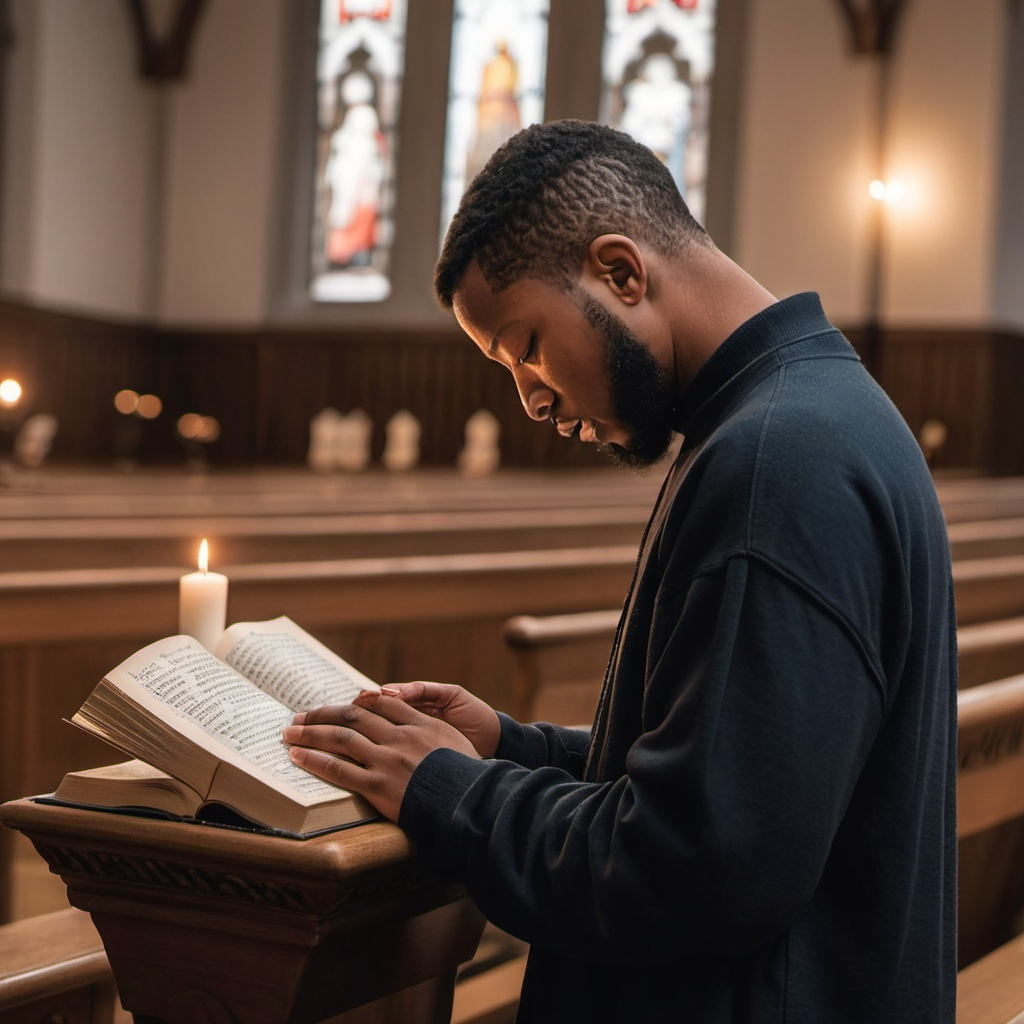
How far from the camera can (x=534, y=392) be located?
1.29 metres

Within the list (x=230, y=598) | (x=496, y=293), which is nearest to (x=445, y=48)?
(x=230, y=598)

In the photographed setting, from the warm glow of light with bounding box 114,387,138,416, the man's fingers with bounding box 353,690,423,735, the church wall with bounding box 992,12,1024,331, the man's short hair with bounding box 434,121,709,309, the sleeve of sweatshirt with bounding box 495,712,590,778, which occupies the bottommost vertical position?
the warm glow of light with bounding box 114,387,138,416

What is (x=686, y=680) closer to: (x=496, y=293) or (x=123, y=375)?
(x=496, y=293)

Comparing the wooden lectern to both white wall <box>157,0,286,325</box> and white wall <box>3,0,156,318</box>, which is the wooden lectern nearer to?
white wall <box>3,0,156,318</box>

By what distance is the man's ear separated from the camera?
1.20 meters

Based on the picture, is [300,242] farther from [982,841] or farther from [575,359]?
[575,359]

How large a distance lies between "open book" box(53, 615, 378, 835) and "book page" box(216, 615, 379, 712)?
0.04 meters

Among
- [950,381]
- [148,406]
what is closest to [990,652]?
[950,381]

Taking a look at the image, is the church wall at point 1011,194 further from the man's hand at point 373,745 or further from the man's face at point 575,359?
the man's hand at point 373,745

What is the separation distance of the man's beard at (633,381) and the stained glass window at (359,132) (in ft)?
38.5

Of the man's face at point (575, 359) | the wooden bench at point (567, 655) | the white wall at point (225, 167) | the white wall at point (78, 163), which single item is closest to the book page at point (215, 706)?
the man's face at point (575, 359)

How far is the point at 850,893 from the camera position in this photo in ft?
3.61

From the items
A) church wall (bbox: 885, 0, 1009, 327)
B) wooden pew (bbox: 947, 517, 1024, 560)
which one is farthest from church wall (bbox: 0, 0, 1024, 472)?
wooden pew (bbox: 947, 517, 1024, 560)

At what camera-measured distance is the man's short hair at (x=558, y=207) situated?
47.7 inches
